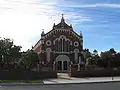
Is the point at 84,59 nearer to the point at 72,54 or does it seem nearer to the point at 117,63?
the point at 72,54

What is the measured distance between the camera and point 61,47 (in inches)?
2554

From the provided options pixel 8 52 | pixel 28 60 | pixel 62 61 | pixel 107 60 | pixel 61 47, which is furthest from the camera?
pixel 61 47

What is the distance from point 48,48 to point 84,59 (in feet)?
25.8

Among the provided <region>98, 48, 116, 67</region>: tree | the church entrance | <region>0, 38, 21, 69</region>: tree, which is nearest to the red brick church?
the church entrance

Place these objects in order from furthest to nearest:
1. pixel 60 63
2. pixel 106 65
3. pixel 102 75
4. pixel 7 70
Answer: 1. pixel 60 63
2. pixel 106 65
3. pixel 102 75
4. pixel 7 70

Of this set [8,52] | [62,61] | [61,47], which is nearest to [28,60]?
[8,52]

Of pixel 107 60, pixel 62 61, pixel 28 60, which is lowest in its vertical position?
pixel 28 60

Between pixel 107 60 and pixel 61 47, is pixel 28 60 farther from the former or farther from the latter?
pixel 107 60

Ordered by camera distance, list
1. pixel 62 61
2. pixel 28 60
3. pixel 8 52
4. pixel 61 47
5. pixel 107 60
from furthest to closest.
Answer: pixel 61 47
pixel 62 61
pixel 107 60
pixel 28 60
pixel 8 52

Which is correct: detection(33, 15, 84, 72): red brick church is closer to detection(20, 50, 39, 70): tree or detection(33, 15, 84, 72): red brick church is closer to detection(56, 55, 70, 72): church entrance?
detection(56, 55, 70, 72): church entrance

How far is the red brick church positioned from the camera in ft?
210

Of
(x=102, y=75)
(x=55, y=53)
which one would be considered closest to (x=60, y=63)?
(x=55, y=53)

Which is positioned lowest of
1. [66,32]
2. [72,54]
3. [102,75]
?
[102,75]

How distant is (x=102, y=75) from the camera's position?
5084 centimetres
